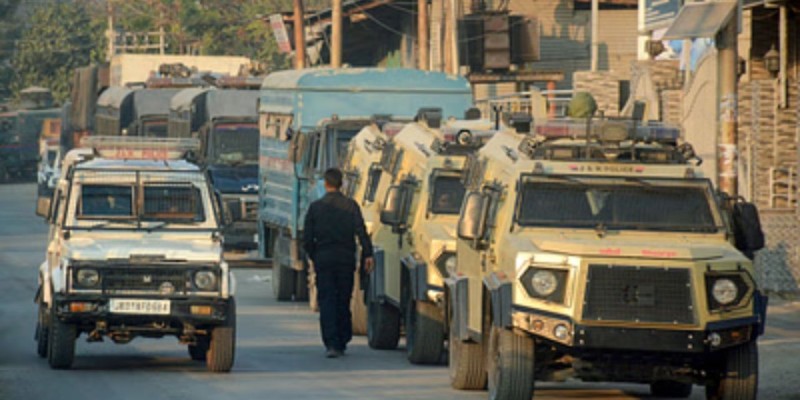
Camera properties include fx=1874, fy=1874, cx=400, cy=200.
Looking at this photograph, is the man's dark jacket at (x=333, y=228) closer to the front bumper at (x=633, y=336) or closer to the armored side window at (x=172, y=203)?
the armored side window at (x=172, y=203)

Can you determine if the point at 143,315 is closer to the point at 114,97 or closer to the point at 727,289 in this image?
the point at 727,289

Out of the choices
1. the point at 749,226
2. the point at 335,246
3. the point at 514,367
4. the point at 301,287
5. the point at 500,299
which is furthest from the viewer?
the point at 301,287

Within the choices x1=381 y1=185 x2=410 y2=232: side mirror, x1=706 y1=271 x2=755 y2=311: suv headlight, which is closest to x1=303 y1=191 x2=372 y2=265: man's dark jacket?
x1=381 y1=185 x2=410 y2=232: side mirror

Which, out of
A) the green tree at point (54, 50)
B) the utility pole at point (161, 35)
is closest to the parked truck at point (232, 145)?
the utility pole at point (161, 35)

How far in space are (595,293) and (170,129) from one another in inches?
1117

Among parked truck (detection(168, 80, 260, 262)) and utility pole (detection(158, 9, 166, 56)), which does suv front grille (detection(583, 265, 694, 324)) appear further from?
utility pole (detection(158, 9, 166, 56))

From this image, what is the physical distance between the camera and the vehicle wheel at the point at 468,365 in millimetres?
15523

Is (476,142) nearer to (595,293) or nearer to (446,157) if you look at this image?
(446,157)

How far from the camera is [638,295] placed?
44.1 feet

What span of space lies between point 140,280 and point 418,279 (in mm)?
2722

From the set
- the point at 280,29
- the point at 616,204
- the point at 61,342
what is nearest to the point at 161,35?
the point at 280,29

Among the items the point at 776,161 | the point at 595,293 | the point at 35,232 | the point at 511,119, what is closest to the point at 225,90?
the point at 35,232

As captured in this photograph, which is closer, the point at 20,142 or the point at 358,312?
the point at 358,312

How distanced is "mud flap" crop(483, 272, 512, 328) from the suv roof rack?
5.54m
